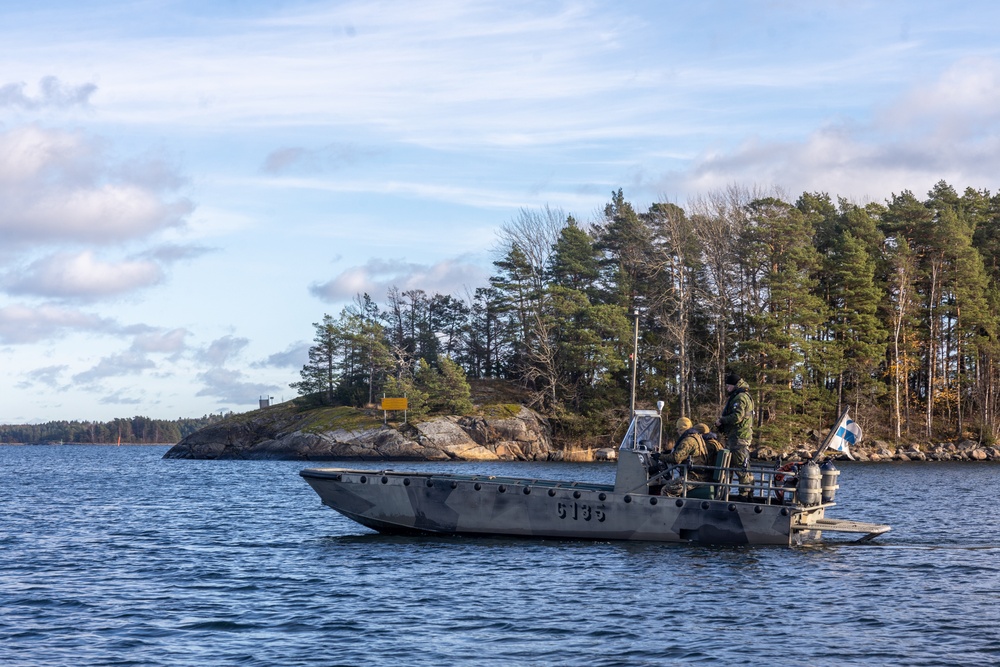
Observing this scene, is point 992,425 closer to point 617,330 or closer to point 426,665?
point 617,330

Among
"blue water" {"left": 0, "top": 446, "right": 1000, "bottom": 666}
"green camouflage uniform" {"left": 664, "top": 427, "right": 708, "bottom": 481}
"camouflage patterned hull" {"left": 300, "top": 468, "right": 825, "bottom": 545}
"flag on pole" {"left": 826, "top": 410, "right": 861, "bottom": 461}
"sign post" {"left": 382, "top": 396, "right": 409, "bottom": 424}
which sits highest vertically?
"sign post" {"left": 382, "top": 396, "right": 409, "bottom": 424}

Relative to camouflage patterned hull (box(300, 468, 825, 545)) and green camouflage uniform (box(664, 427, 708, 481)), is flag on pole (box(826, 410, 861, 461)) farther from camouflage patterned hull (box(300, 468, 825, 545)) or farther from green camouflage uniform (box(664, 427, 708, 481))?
green camouflage uniform (box(664, 427, 708, 481))

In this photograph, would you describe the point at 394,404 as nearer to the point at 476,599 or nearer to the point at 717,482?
the point at 717,482

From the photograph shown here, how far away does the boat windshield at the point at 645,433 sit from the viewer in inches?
984

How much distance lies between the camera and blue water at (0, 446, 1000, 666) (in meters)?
15.0

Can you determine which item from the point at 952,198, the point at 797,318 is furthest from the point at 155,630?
the point at 952,198

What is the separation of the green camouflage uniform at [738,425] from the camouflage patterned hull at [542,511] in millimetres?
1020

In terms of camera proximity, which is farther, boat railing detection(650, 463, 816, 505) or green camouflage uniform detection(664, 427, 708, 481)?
green camouflage uniform detection(664, 427, 708, 481)

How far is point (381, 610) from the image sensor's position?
17.9 metres

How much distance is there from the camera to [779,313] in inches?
2847

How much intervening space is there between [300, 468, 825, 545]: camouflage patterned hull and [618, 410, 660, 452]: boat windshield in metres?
1.21

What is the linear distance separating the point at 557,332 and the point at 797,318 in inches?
833

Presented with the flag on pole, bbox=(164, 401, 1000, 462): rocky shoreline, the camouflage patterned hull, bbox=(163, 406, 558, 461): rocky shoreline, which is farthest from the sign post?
the flag on pole

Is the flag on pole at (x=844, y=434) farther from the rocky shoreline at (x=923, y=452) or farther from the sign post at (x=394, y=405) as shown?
the sign post at (x=394, y=405)
